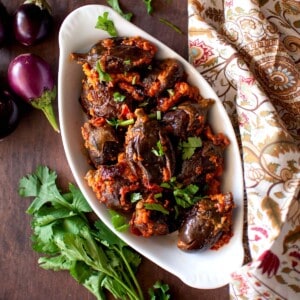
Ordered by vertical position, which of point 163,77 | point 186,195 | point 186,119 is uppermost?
point 163,77

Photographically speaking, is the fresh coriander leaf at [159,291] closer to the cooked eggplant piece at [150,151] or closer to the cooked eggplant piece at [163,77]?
the cooked eggplant piece at [150,151]

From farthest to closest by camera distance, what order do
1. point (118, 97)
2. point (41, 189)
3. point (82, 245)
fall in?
point (41, 189)
point (82, 245)
point (118, 97)

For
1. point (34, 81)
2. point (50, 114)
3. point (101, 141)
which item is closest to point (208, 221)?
point (101, 141)

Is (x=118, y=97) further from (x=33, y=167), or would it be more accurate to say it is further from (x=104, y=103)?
(x=33, y=167)

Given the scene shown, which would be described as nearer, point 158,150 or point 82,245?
point 158,150

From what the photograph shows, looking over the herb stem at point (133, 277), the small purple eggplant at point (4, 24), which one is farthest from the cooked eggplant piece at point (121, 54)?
the herb stem at point (133, 277)

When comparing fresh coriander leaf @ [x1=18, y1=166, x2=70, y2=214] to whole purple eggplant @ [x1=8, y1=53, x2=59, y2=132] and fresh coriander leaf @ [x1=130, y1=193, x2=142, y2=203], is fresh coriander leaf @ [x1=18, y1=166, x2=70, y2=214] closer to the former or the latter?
whole purple eggplant @ [x1=8, y1=53, x2=59, y2=132]

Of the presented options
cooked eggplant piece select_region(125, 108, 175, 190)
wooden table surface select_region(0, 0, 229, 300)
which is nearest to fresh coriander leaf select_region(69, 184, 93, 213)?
wooden table surface select_region(0, 0, 229, 300)
